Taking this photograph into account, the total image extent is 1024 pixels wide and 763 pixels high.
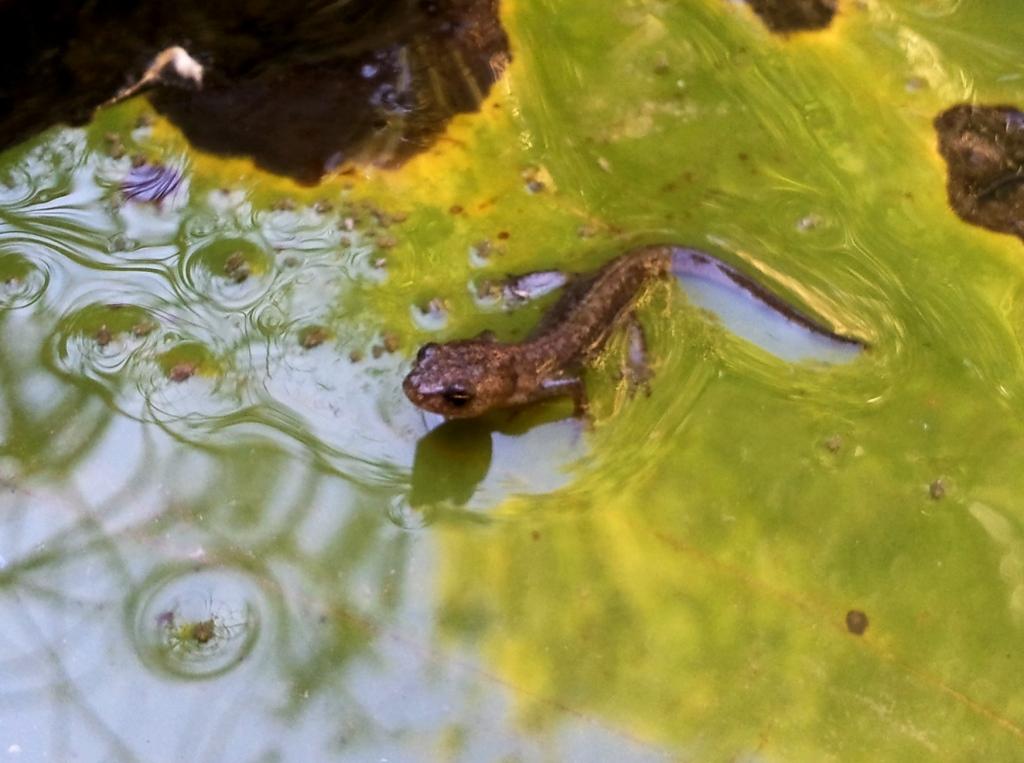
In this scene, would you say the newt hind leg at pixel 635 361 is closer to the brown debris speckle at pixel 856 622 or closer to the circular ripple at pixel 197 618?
the brown debris speckle at pixel 856 622

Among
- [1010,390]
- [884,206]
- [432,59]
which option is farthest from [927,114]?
[432,59]

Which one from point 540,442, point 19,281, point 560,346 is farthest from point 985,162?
point 19,281

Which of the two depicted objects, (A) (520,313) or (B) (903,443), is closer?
(B) (903,443)

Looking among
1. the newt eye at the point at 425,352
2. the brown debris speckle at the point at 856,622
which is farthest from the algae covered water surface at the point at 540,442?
the newt eye at the point at 425,352

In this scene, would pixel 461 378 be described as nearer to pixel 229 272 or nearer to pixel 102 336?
pixel 229 272

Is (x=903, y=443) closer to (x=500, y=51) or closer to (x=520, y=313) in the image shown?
(x=520, y=313)
